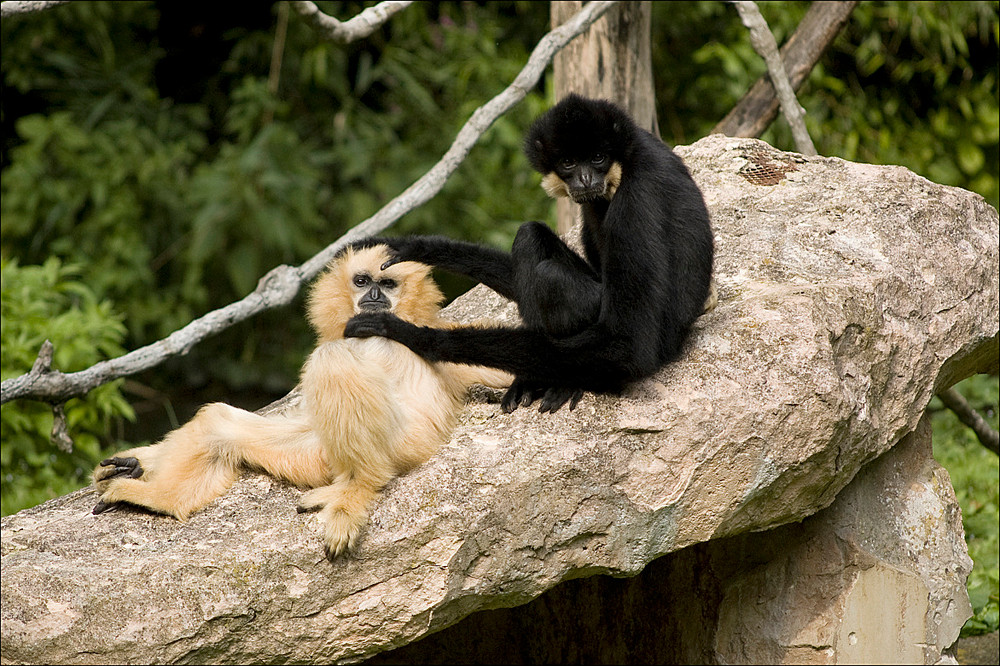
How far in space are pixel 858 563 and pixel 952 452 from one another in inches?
135

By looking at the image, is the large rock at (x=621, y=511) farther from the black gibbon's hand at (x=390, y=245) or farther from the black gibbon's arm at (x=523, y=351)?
the black gibbon's hand at (x=390, y=245)

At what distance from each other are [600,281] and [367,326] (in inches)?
35.5

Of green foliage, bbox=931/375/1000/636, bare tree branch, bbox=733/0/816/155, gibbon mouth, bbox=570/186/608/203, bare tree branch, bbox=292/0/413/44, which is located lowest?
green foliage, bbox=931/375/1000/636

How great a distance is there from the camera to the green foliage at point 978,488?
5.45 metres

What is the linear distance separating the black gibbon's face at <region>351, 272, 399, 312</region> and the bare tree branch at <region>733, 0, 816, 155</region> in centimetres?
306

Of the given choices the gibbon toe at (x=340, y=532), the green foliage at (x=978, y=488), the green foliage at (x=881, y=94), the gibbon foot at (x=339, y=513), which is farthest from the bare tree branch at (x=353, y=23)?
the green foliage at (x=978, y=488)

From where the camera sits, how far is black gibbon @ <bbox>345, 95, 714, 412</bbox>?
12.0 feet

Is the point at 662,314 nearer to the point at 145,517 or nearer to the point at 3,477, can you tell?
the point at 145,517

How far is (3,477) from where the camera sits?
6074 mm

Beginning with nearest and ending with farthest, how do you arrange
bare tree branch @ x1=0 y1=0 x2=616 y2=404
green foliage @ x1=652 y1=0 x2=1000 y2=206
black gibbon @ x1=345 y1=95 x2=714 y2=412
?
black gibbon @ x1=345 y1=95 x2=714 y2=412 → bare tree branch @ x1=0 y1=0 x2=616 y2=404 → green foliage @ x1=652 y1=0 x2=1000 y2=206

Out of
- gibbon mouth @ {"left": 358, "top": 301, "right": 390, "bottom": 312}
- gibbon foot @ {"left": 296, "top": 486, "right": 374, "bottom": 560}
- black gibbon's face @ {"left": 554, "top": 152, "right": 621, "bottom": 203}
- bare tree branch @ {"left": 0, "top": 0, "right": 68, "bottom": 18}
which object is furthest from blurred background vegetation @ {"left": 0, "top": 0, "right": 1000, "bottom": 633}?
gibbon foot @ {"left": 296, "top": 486, "right": 374, "bottom": 560}

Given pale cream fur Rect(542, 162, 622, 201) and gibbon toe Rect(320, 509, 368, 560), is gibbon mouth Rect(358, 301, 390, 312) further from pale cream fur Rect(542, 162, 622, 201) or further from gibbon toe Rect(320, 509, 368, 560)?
gibbon toe Rect(320, 509, 368, 560)

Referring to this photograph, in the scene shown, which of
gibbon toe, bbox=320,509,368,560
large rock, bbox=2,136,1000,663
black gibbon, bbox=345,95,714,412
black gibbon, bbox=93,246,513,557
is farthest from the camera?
black gibbon, bbox=345,95,714,412

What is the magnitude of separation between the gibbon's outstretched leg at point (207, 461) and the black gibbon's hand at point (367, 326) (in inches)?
14.6
